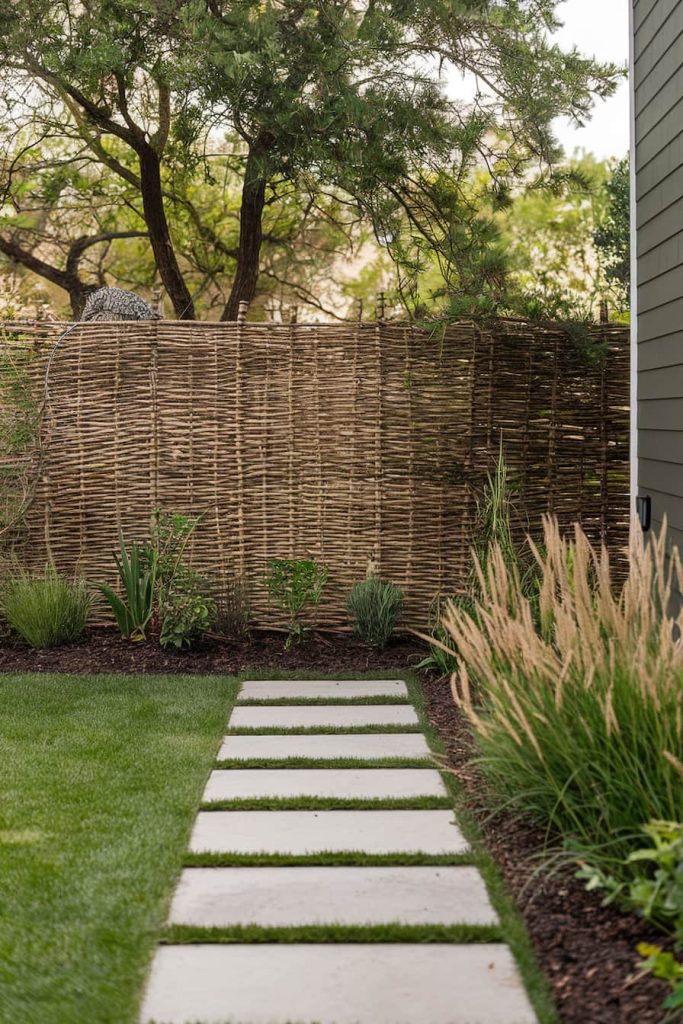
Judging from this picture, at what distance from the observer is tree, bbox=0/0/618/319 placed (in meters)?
6.11

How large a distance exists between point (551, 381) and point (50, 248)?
353 inches

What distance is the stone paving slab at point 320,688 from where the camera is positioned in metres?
5.16

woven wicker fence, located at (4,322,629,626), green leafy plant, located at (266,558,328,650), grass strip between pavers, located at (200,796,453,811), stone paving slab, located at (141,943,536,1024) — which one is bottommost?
grass strip between pavers, located at (200,796,453,811)

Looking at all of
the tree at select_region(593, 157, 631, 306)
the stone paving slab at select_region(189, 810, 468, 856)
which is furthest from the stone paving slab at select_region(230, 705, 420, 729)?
the tree at select_region(593, 157, 631, 306)

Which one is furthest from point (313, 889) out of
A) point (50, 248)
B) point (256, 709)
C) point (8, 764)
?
point (50, 248)

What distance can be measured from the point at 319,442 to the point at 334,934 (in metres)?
4.09

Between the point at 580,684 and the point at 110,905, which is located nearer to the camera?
the point at 110,905

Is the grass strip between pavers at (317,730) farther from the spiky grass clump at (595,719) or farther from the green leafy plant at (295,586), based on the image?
the green leafy plant at (295,586)

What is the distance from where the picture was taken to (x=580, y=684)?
9.78ft

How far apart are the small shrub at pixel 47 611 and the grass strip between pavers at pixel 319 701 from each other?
5.20 ft

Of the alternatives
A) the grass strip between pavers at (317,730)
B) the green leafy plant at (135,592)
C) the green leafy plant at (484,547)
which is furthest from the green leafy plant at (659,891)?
the green leafy plant at (135,592)

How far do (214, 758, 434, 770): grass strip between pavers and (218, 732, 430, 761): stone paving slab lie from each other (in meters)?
0.04

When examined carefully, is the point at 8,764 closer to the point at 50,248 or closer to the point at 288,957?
the point at 288,957

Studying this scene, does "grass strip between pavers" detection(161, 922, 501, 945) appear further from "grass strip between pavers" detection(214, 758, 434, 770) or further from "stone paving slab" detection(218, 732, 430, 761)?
"stone paving slab" detection(218, 732, 430, 761)
